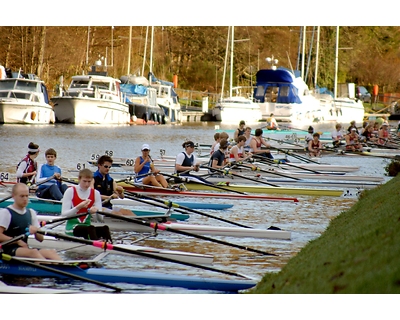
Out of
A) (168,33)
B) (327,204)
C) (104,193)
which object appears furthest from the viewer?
(168,33)

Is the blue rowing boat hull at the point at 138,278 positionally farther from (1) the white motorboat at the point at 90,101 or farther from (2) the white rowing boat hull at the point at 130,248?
(1) the white motorboat at the point at 90,101

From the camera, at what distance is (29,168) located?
14.5 meters

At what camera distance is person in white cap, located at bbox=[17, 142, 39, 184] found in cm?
Result: 1430

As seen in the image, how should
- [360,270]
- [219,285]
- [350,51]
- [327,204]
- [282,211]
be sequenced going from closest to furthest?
[360,270] < [219,285] < [282,211] < [327,204] < [350,51]

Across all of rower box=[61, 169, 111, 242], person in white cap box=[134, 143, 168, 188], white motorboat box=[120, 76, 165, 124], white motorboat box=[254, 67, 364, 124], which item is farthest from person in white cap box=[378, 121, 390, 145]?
white motorboat box=[120, 76, 165, 124]

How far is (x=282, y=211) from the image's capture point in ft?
50.9

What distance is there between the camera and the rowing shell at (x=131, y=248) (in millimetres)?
10102

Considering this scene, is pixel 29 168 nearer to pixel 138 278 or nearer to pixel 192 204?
pixel 192 204

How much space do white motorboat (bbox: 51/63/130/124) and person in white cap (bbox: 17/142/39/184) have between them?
1252 inches

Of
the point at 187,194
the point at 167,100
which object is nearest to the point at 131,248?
the point at 187,194

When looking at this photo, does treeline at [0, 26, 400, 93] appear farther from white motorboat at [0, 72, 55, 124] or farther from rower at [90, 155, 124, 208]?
rower at [90, 155, 124, 208]
